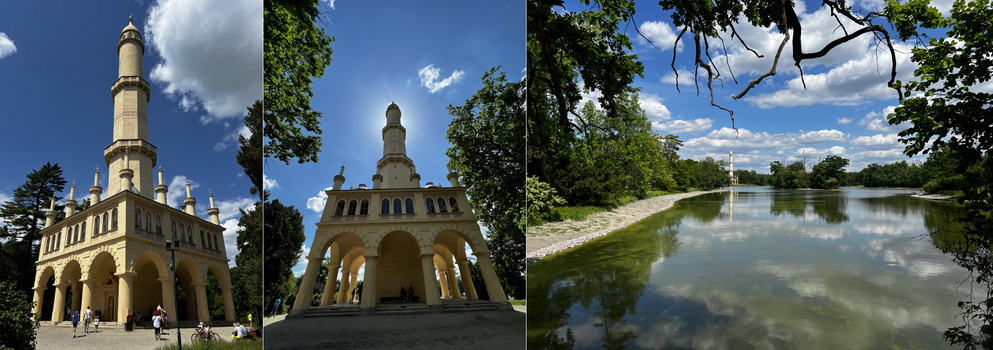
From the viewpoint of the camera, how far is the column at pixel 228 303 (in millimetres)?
2684

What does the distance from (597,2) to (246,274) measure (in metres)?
5.91

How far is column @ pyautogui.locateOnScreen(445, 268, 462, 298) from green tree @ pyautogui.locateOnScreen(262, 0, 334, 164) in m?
0.94

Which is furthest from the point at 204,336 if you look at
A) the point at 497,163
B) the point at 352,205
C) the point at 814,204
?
the point at 814,204

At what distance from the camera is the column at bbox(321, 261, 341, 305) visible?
208cm

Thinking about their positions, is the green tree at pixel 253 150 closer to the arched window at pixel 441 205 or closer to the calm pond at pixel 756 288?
the arched window at pixel 441 205

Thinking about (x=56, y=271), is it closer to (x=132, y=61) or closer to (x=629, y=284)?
(x=132, y=61)

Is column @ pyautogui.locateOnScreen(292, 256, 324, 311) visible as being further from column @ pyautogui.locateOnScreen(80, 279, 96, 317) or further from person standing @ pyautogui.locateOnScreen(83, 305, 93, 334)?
person standing @ pyautogui.locateOnScreen(83, 305, 93, 334)

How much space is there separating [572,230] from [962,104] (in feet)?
45.8

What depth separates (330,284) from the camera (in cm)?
211

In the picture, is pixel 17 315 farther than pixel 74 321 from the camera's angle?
Yes

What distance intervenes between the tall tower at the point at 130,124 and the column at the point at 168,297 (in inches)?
19.9

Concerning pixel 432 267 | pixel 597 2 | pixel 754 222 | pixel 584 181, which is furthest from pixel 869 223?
pixel 432 267

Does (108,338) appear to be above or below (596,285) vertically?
above

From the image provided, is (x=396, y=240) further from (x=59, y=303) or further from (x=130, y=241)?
(x=59, y=303)
